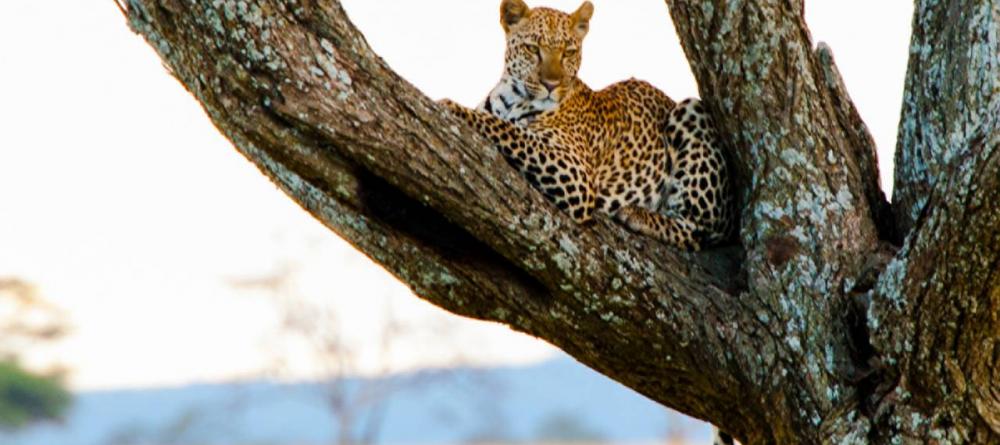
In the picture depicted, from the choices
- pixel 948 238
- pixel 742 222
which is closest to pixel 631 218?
pixel 742 222

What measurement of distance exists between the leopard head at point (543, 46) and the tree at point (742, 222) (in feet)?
4.18

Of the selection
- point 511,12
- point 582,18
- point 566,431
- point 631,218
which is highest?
point 566,431

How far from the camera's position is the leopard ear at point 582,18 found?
328 inches

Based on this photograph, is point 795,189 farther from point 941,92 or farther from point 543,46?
point 543,46

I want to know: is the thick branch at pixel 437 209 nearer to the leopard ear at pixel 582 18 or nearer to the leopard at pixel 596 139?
the leopard at pixel 596 139

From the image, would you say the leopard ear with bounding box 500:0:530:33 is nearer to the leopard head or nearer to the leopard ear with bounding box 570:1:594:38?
the leopard head

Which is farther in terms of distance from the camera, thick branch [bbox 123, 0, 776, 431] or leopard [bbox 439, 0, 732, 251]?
leopard [bbox 439, 0, 732, 251]

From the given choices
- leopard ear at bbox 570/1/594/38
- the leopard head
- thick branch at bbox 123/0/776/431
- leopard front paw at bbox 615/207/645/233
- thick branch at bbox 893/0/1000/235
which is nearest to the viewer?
thick branch at bbox 123/0/776/431

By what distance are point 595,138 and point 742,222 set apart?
1.19m

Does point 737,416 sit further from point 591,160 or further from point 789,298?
point 591,160

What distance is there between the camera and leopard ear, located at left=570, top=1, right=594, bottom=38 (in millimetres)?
8336

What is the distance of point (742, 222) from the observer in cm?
684

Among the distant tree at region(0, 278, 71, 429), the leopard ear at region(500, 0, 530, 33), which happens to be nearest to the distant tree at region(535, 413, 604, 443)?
the distant tree at region(0, 278, 71, 429)

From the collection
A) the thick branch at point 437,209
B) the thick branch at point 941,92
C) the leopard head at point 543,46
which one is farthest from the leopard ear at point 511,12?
the thick branch at point 941,92
